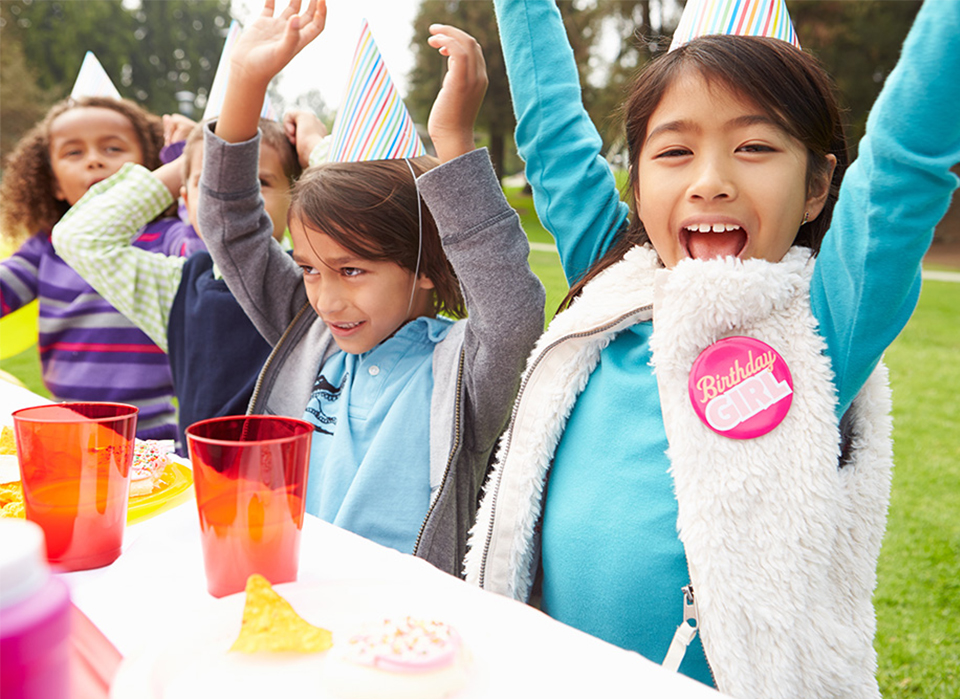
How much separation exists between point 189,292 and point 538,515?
129 centimetres

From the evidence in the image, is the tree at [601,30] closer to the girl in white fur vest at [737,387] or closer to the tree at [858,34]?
the tree at [858,34]

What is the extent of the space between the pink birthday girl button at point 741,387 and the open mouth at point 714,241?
172mm

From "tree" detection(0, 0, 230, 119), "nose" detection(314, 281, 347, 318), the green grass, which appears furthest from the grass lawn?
"tree" detection(0, 0, 230, 119)

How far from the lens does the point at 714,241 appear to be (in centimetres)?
113

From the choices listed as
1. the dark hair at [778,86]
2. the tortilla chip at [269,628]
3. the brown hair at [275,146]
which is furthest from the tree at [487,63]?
the tortilla chip at [269,628]

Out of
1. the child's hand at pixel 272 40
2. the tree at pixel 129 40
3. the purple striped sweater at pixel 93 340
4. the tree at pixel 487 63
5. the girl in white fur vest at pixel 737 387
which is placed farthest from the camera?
the tree at pixel 129 40

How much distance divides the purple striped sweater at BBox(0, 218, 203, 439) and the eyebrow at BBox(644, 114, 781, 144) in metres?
1.64

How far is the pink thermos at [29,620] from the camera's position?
0.42 meters

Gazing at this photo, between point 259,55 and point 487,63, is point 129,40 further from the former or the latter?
point 259,55

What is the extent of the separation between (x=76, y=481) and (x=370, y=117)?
3.34 feet

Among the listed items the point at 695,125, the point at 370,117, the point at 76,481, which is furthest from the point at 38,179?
the point at 695,125

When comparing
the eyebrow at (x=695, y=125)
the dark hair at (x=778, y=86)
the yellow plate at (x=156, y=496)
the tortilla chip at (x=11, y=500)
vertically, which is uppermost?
the dark hair at (x=778, y=86)

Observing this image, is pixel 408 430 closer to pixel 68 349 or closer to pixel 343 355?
pixel 343 355

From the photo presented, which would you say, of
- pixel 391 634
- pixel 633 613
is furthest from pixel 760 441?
pixel 391 634
